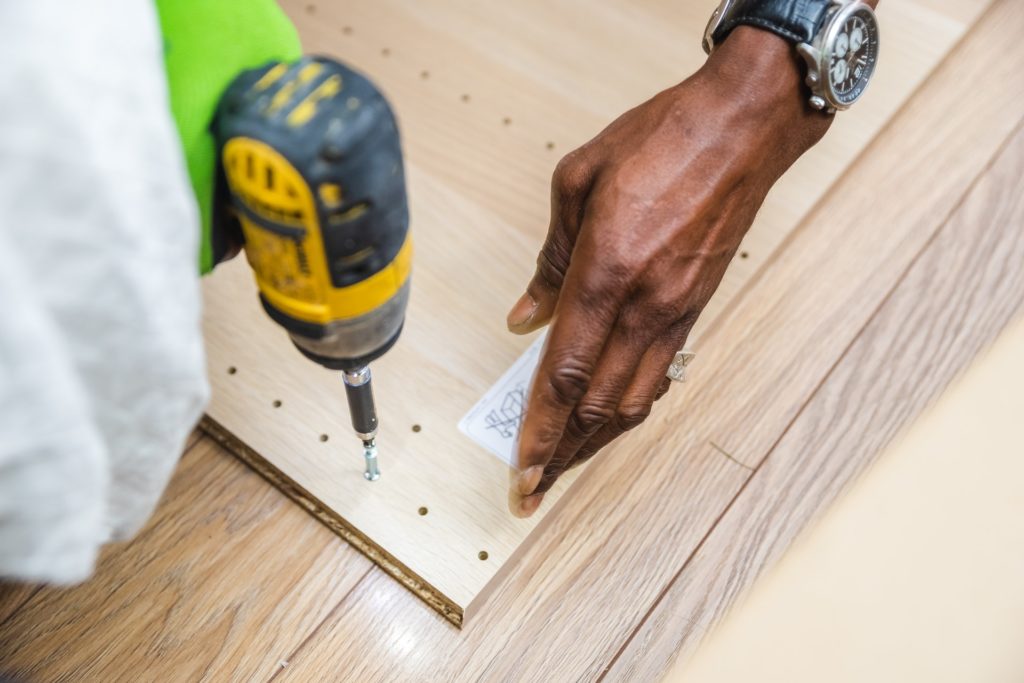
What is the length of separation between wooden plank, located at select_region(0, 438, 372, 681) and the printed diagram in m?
0.14

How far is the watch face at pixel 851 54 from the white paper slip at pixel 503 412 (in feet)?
0.91

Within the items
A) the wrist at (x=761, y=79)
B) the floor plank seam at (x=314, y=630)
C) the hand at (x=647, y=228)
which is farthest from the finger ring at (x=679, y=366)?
the floor plank seam at (x=314, y=630)

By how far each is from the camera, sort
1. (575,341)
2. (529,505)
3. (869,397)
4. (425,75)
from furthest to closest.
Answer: (425,75) < (869,397) < (529,505) < (575,341)

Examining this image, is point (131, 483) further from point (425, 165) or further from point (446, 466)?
point (425, 165)

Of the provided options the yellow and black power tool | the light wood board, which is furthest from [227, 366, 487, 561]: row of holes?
the yellow and black power tool

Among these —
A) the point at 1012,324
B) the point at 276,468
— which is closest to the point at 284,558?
the point at 276,468

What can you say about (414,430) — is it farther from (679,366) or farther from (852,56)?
(852,56)

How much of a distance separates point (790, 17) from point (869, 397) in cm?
34

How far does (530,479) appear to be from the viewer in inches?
23.6

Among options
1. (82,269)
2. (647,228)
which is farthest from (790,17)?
(82,269)

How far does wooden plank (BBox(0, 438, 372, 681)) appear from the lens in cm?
63

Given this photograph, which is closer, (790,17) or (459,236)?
(790,17)

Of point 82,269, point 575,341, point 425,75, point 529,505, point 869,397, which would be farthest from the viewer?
point 425,75

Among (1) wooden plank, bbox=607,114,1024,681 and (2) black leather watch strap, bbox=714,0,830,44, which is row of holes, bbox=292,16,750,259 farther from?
(2) black leather watch strap, bbox=714,0,830,44
